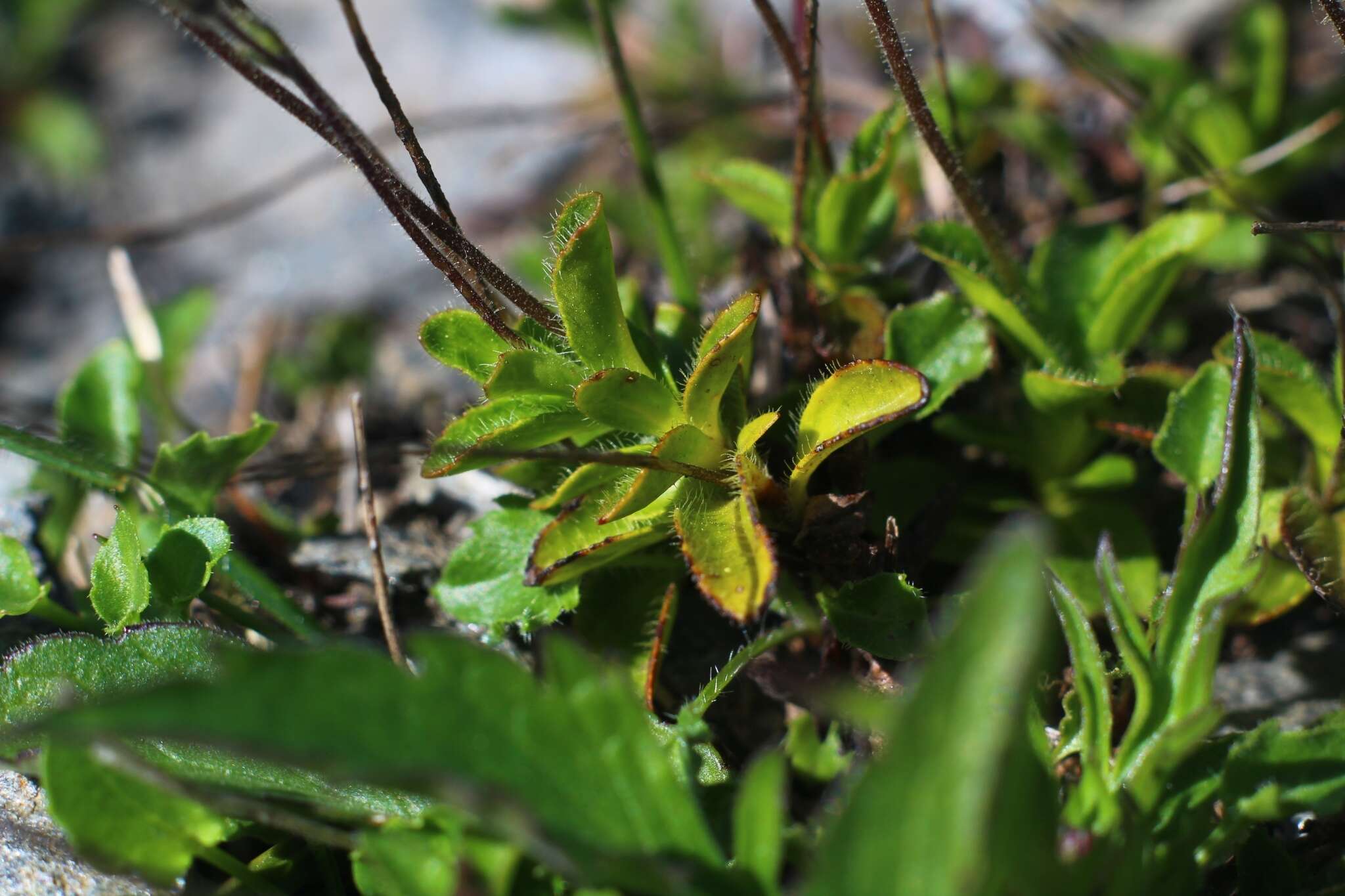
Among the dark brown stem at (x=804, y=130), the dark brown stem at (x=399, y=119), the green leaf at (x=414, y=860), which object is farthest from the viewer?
the dark brown stem at (x=804, y=130)

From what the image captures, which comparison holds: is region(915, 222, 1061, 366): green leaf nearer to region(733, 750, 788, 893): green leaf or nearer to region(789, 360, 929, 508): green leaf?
region(789, 360, 929, 508): green leaf

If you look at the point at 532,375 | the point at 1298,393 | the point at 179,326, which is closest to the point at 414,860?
the point at 532,375

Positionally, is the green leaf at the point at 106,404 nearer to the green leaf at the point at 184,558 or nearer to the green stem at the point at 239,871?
the green leaf at the point at 184,558

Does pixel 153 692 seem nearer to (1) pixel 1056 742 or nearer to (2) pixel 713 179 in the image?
(1) pixel 1056 742

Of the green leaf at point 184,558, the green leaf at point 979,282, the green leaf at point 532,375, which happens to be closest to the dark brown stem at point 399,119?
the green leaf at point 532,375

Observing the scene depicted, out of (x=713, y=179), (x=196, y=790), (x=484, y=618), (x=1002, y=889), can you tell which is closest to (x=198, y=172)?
(x=713, y=179)

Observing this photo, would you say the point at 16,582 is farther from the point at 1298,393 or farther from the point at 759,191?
the point at 1298,393
